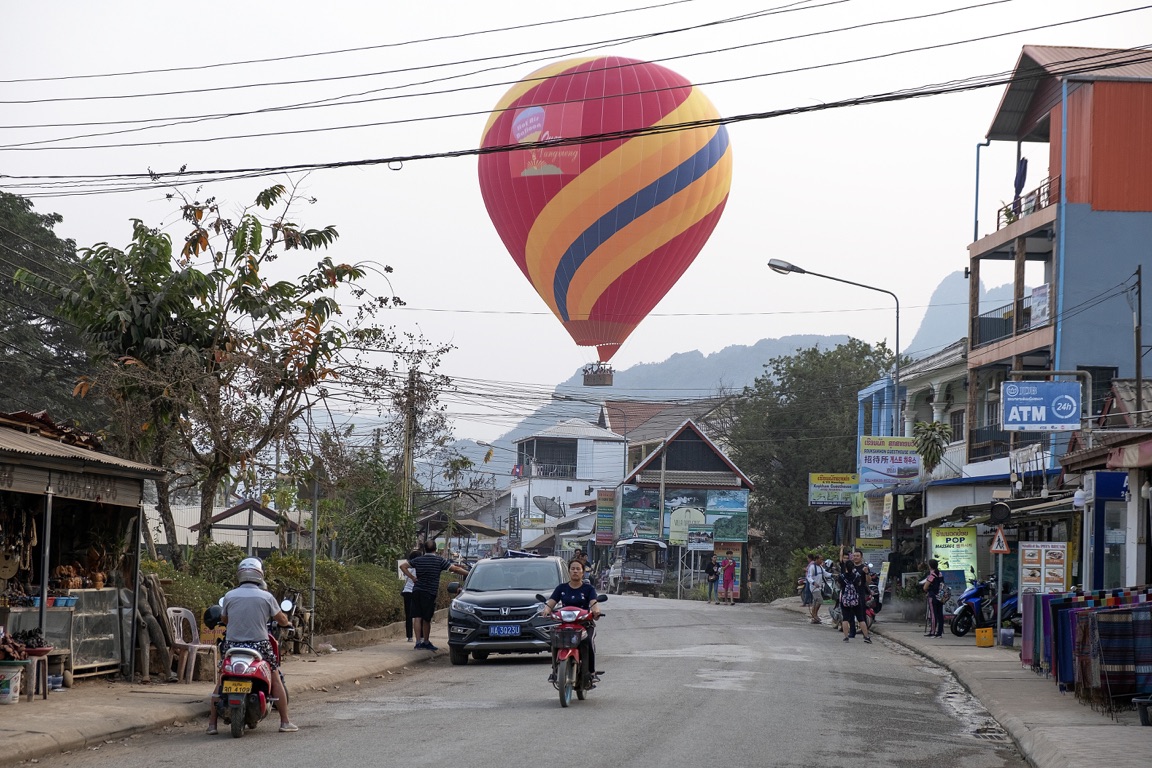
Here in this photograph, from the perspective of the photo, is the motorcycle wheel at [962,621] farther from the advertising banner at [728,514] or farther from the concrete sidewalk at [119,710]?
the advertising banner at [728,514]

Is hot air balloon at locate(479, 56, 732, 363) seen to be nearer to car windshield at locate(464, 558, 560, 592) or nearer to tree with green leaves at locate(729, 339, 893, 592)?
car windshield at locate(464, 558, 560, 592)

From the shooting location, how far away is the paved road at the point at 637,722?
10.2 meters

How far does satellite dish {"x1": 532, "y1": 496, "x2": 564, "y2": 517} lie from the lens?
296 feet

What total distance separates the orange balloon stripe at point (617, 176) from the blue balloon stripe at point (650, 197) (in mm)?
139

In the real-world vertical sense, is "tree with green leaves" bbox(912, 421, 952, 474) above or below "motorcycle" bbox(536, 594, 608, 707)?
above

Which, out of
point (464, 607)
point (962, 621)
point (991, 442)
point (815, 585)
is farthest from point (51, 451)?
point (991, 442)

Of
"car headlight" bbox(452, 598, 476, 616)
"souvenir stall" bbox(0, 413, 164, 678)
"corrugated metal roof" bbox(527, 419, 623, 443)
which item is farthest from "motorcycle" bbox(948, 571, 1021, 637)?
"corrugated metal roof" bbox(527, 419, 623, 443)

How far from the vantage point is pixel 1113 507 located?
2047 cm

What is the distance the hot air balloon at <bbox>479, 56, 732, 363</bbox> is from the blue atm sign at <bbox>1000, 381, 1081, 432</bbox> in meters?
11.3

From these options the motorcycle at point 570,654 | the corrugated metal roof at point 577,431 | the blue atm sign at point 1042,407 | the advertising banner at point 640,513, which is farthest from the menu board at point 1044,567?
the corrugated metal roof at point 577,431

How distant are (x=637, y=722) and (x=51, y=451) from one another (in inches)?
262

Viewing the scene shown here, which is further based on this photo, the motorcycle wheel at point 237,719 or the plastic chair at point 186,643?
the plastic chair at point 186,643

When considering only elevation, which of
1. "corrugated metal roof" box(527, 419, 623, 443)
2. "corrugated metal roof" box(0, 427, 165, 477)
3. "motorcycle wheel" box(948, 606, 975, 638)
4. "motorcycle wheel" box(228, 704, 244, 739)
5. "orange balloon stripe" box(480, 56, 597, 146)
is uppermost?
"orange balloon stripe" box(480, 56, 597, 146)

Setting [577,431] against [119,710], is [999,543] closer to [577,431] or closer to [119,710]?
[119,710]
